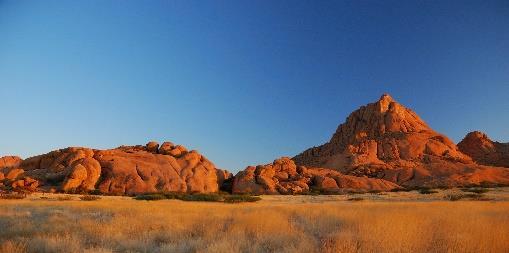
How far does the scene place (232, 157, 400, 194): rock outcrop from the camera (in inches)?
2625

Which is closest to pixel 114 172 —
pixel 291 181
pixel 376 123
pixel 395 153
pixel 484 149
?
pixel 291 181

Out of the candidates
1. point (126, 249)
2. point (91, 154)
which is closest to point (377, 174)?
point (91, 154)

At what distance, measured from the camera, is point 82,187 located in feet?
176

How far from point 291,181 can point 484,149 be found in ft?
289

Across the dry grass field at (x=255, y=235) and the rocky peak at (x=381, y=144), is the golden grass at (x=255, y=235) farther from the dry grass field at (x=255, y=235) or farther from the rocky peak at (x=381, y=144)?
the rocky peak at (x=381, y=144)

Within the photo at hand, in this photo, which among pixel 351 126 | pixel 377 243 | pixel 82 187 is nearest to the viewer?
pixel 377 243

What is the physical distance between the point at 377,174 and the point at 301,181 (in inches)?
1052

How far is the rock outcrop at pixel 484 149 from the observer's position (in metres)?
125

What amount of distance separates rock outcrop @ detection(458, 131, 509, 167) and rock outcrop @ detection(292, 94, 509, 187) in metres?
13.1

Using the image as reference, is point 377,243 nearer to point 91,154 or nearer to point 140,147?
point 91,154

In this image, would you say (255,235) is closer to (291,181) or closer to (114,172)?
(114,172)

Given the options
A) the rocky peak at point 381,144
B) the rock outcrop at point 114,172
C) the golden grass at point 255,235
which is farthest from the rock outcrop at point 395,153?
the golden grass at point 255,235

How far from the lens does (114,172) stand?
58281mm

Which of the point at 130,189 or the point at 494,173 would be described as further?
the point at 494,173
